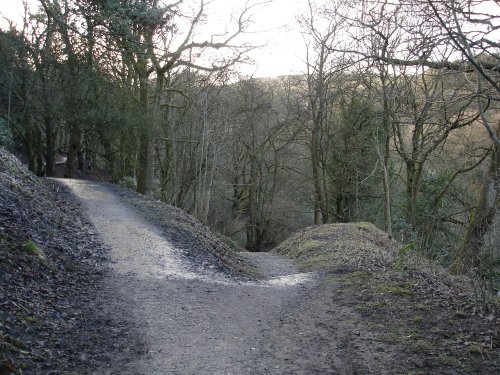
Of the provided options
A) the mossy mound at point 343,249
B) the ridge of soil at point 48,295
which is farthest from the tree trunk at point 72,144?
the ridge of soil at point 48,295

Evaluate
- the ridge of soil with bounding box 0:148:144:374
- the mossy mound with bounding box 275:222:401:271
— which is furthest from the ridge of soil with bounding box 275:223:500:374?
the ridge of soil with bounding box 0:148:144:374

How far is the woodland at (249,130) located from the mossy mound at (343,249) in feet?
3.97

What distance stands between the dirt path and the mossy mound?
1.55m

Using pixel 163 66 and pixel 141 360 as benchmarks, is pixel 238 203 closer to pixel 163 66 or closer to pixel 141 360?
pixel 163 66

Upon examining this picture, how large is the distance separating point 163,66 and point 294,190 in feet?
46.9

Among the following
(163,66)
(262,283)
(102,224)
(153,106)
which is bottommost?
(262,283)

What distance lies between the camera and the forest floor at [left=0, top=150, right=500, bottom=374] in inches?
193

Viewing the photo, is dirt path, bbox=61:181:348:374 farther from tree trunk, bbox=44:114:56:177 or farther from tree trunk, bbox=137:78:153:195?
tree trunk, bbox=44:114:56:177

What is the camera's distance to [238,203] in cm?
3494

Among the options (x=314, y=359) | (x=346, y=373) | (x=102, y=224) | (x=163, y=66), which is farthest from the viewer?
(x=163, y=66)

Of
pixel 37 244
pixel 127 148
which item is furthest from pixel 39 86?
pixel 37 244

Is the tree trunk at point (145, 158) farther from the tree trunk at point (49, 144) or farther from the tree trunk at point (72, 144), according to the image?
the tree trunk at point (49, 144)

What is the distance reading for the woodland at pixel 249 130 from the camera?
11.6 meters

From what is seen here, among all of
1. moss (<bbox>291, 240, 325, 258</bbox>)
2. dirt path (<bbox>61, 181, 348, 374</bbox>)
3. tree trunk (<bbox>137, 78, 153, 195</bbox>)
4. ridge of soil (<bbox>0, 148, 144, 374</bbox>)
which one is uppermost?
tree trunk (<bbox>137, 78, 153, 195</bbox>)
